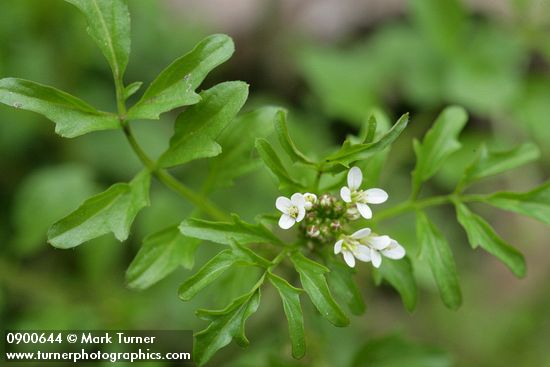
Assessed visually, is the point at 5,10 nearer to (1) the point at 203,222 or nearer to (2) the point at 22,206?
(2) the point at 22,206

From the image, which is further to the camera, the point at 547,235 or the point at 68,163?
the point at 547,235

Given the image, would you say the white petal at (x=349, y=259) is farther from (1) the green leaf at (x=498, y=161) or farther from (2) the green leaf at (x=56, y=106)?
(2) the green leaf at (x=56, y=106)

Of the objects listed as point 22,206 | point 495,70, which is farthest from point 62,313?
point 495,70

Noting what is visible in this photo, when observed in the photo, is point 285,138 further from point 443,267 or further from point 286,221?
point 443,267

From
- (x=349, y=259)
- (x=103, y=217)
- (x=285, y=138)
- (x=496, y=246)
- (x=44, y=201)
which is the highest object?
(x=44, y=201)

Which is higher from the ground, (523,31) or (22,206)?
(523,31)

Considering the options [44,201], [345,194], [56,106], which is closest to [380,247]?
[345,194]

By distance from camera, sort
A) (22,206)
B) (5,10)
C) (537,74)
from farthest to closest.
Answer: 1. (537,74)
2. (5,10)
3. (22,206)
